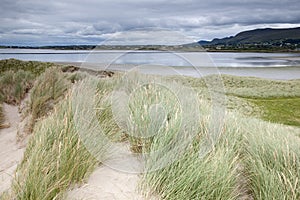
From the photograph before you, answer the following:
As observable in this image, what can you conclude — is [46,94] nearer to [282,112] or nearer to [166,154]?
[166,154]

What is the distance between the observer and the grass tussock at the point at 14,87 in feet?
31.8

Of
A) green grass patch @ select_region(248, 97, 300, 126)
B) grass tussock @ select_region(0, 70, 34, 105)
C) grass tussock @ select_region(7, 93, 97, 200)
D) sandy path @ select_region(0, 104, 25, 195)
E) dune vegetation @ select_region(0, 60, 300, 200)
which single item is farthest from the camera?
green grass patch @ select_region(248, 97, 300, 126)

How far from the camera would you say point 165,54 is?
6.33 m

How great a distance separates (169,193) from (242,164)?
1248 mm

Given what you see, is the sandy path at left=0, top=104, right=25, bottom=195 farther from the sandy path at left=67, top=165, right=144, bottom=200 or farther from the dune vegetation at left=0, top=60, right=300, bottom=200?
the sandy path at left=67, top=165, right=144, bottom=200

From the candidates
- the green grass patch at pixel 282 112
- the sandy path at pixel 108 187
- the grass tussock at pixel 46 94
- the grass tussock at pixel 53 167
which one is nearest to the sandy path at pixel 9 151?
the grass tussock at pixel 53 167

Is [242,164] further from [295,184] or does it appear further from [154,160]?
[154,160]

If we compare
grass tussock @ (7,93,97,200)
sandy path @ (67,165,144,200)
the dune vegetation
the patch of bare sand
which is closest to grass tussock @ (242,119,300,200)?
the dune vegetation

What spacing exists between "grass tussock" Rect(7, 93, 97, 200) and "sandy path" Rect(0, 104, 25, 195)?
355 mm

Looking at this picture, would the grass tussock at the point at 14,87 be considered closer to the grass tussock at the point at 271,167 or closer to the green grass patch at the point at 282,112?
the grass tussock at the point at 271,167

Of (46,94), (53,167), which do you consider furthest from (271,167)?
(46,94)

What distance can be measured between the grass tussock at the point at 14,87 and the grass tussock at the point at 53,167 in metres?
6.25

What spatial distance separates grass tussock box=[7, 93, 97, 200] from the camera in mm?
2832

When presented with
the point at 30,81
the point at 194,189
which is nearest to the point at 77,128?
the point at 194,189
